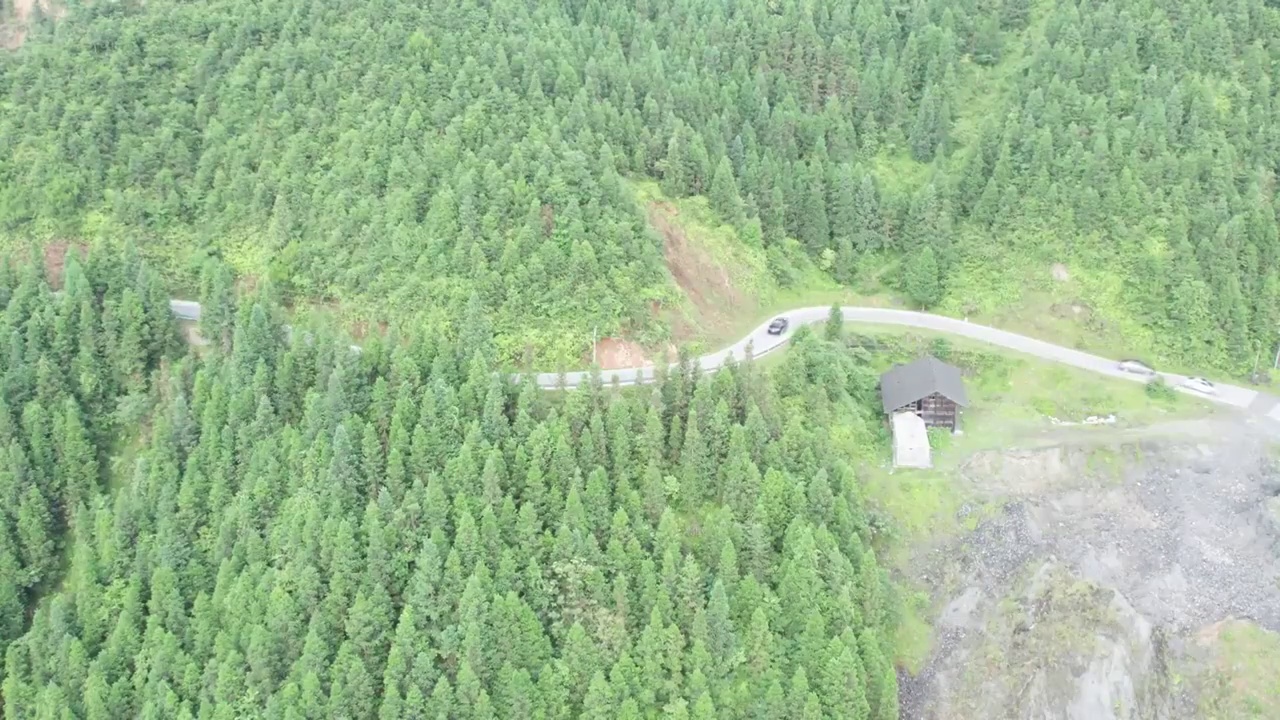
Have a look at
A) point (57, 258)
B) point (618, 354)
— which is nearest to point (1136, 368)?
point (618, 354)

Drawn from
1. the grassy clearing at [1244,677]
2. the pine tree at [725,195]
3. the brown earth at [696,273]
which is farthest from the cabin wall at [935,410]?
the grassy clearing at [1244,677]

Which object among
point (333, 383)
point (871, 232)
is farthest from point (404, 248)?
point (871, 232)

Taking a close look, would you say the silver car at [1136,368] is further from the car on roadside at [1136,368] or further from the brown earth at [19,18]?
the brown earth at [19,18]

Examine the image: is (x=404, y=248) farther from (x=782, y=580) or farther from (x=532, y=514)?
(x=782, y=580)

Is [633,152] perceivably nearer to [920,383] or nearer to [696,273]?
[696,273]

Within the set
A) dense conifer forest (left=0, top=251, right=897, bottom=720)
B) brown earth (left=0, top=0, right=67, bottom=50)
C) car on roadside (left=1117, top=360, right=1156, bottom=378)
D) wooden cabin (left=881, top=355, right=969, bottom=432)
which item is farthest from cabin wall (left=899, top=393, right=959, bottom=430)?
brown earth (left=0, top=0, right=67, bottom=50)

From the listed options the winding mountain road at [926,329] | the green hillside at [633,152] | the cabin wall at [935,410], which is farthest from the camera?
the green hillside at [633,152]

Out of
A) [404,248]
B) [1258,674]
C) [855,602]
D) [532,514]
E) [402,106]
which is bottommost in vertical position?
[1258,674]

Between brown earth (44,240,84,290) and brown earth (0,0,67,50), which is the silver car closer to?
brown earth (44,240,84,290)
